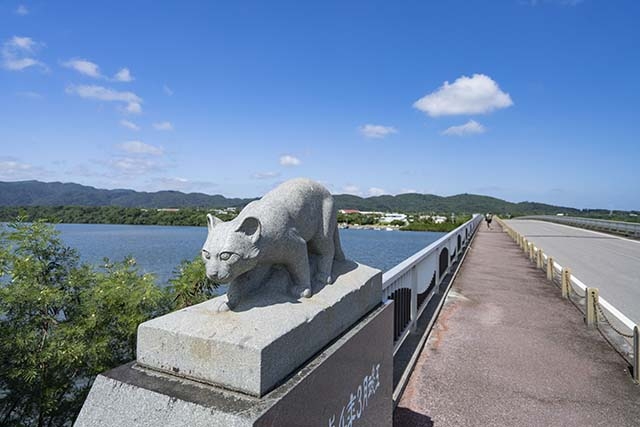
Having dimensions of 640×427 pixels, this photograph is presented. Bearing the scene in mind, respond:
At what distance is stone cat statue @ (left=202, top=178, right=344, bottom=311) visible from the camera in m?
1.87

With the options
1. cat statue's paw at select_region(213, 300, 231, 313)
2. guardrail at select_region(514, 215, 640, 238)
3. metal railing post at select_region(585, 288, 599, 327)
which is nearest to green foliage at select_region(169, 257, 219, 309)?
cat statue's paw at select_region(213, 300, 231, 313)

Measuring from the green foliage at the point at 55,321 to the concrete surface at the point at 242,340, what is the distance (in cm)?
115

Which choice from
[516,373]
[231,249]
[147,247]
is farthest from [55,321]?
[147,247]

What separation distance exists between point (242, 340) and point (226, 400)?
0.81 feet

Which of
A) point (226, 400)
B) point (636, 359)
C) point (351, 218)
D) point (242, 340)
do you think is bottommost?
point (636, 359)

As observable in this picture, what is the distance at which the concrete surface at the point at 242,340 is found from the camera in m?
1.65

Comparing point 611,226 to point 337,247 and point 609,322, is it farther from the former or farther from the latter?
point 337,247

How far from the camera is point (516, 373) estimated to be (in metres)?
4.54

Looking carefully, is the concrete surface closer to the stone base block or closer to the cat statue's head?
the stone base block

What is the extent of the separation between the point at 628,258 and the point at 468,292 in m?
10.5

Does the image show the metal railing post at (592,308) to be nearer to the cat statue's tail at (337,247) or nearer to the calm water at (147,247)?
→ the calm water at (147,247)

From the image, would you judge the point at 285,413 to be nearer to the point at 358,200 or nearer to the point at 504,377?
the point at 504,377

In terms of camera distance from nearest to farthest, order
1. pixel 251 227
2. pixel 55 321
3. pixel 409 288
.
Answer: pixel 251 227 < pixel 55 321 < pixel 409 288

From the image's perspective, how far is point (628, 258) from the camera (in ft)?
47.9
